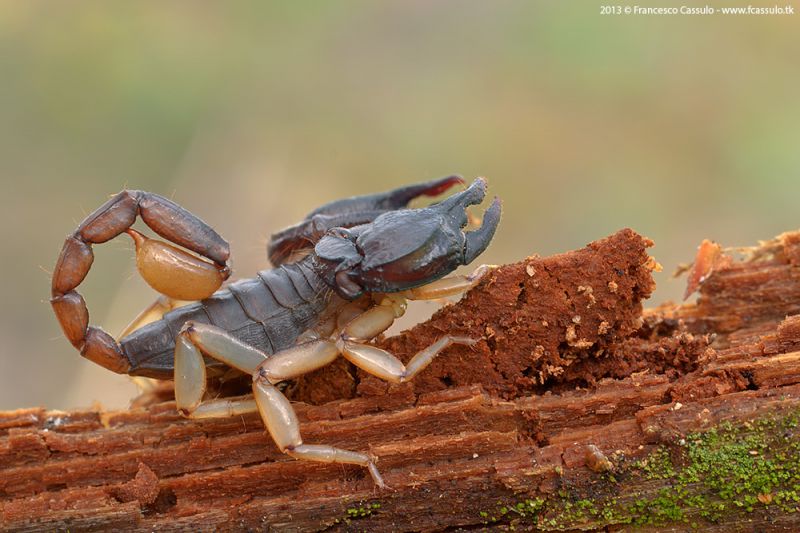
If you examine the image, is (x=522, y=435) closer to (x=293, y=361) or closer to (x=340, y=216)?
(x=293, y=361)

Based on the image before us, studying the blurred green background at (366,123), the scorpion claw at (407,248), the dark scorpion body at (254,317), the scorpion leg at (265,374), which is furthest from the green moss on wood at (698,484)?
the blurred green background at (366,123)

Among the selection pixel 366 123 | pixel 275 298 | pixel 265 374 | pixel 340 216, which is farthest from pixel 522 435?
pixel 366 123

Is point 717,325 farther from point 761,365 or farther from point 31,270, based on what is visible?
point 31,270

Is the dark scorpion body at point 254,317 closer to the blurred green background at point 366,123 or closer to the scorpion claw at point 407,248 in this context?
the scorpion claw at point 407,248

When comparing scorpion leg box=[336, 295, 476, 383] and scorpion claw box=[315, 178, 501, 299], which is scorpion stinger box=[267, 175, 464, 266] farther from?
scorpion leg box=[336, 295, 476, 383]

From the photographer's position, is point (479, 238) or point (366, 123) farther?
point (366, 123)

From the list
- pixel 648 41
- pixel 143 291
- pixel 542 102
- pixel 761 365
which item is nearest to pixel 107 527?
pixel 761 365
